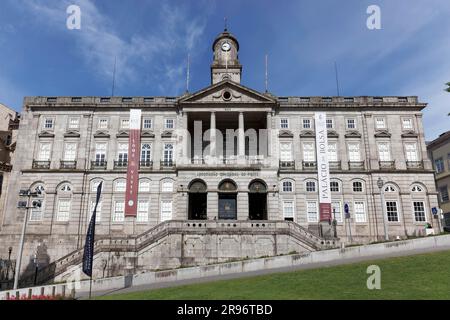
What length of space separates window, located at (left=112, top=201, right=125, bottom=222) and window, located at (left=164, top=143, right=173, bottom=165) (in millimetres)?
7188

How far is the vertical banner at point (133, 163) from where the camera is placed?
4231 cm

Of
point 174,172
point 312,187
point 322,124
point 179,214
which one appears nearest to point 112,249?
point 179,214

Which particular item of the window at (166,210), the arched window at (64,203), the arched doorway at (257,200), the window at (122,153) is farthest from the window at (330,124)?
the arched window at (64,203)

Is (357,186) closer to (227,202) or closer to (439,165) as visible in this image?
(227,202)

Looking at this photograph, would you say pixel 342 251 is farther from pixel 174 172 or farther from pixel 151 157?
pixel 151 157

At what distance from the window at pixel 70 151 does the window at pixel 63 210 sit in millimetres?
5288

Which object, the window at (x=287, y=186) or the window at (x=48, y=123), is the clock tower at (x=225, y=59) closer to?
the window at (x=287, y=186)

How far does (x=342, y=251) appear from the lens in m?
29.5

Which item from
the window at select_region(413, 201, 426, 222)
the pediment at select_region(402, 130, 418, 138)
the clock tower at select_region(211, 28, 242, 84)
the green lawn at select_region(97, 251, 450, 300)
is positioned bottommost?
the green lawn at select_region(97, 251, 450, 300)

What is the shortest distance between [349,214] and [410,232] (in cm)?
761

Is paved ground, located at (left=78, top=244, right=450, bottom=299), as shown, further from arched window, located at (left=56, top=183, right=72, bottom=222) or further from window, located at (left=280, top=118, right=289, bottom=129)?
window, located at (left=280, top=118, right=289, bottom=129)

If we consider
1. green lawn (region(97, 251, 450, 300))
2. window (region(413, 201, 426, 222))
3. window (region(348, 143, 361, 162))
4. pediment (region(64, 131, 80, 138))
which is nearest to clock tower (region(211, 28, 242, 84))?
window (region(348, 143, 361, 162))

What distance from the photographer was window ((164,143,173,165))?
4462 cm

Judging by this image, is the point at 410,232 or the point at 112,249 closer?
the point at 112,249
